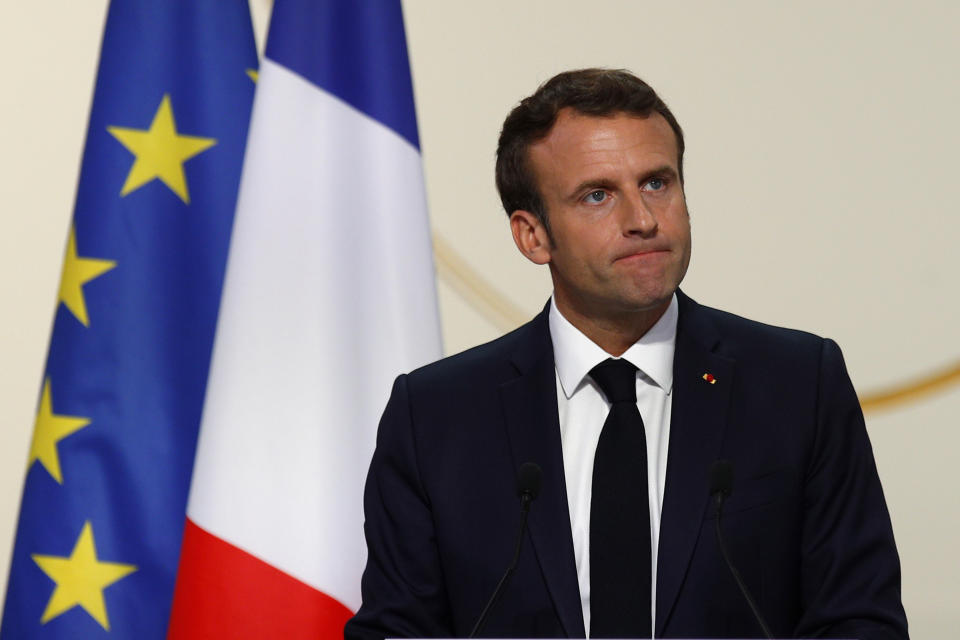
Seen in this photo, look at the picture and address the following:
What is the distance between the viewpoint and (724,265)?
284 cm

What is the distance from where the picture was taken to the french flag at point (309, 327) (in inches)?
88.7

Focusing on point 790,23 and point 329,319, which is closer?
point 329,319

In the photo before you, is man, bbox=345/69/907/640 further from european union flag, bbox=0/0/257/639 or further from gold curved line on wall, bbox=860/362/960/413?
gold curved line on wall, bbox=860/362/960/413

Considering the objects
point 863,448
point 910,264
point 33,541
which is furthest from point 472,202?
point 863,448

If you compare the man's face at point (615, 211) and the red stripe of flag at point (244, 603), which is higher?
the man's face at point (615, 211)

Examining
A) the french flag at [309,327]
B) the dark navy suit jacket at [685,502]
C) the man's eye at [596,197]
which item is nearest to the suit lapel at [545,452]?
the dark navy suit jacket at [685,502]

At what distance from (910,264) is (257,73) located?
1532mm

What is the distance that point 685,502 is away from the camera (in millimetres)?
1648

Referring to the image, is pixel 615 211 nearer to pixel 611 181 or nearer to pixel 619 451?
pixel 611 181

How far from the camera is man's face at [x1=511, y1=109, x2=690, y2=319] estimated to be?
1712 millimetres

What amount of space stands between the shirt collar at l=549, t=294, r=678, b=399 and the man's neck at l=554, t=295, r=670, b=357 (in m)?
0.01

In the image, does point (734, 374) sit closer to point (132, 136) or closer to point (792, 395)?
point (792, 395)

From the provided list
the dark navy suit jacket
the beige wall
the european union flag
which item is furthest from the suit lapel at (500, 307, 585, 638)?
the beige wall

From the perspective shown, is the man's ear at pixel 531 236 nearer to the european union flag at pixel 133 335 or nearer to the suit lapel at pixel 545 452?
the suit lapel at pixel 545 452
